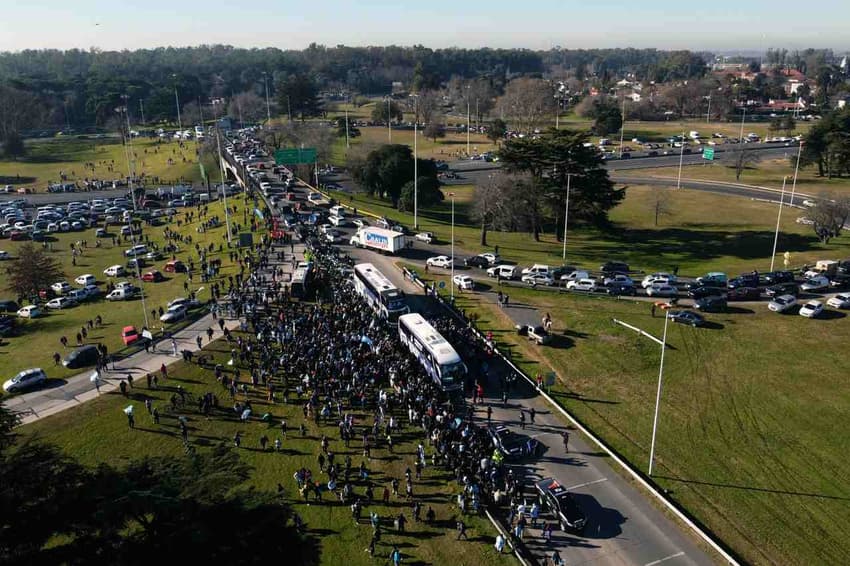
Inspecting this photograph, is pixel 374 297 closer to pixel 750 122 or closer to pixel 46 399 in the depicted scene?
pixel 46 399

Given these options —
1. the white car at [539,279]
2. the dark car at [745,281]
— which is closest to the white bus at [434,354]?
the white car at [539,279]

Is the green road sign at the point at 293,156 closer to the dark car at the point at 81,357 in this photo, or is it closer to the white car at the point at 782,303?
the dark car at the point at 81,357

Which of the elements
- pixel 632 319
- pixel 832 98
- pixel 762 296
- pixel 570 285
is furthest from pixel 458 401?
pixel 832 98

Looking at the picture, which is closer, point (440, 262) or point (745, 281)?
point (745, 281)

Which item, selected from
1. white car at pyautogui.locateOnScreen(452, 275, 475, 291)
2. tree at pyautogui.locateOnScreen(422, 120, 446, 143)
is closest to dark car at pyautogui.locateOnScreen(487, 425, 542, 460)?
white car at pyautogui.locateOnScreen(452, 275, 475, 291)

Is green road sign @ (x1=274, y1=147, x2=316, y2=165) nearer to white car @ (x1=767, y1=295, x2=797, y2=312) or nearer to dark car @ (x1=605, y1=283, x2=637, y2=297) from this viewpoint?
dark car @ (x1=605, y1=283, x2=637, y2=297)

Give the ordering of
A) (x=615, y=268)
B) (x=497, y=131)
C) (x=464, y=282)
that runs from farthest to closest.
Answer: (x=497, y=131), (x=615, y=268), (x=464, y=282)

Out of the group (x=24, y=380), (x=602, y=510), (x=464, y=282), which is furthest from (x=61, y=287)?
(x=602, y=510)

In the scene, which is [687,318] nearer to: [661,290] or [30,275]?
[661,290]
